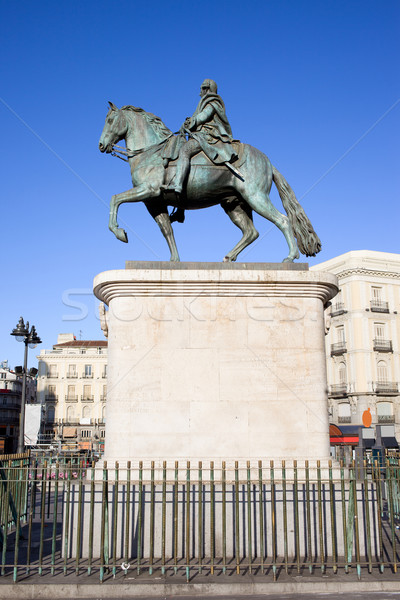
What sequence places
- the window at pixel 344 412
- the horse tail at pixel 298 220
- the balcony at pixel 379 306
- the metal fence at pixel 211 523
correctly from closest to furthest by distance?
the metal fence at pixel 211 523 → the horse tail at pixel 298 220 → the window at pixel 344 412 → the balcony at pixel 379 306

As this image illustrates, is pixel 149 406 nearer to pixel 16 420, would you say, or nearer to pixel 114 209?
pixel 114 209

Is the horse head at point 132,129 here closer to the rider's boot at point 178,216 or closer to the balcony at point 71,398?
the rider's boot at point 178,216

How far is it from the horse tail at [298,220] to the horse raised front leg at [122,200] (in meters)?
2.38

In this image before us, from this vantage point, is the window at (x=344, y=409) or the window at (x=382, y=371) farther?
the window at (x=344, y=409)

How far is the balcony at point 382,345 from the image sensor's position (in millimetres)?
50375

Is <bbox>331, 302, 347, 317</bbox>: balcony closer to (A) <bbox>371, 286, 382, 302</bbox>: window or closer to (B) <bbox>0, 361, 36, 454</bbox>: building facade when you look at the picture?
(A) <bbox>371, 286, 382, 302</bbox>: window

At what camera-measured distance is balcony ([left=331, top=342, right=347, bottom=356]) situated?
168ft

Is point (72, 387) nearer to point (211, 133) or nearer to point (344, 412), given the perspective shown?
point (344, 412)

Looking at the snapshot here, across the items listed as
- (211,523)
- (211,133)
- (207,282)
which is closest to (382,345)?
(211,133)

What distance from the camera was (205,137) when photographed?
9.55m

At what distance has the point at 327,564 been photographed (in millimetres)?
6953

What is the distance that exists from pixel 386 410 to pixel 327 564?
149ft

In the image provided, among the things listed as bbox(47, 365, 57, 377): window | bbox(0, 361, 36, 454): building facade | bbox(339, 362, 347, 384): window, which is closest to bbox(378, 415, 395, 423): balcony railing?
bbox(339, 362, 347, 384): window

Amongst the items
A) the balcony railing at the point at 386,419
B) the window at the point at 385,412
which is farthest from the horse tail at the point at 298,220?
the window at the point at 385,412
